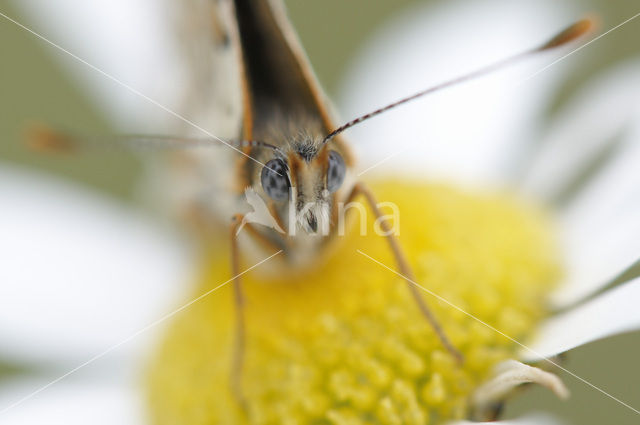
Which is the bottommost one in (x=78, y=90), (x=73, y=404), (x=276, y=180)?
(x=276, y=180)

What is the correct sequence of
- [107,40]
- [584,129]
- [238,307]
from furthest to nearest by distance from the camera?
[107,40] < [584,129] < [238,307]

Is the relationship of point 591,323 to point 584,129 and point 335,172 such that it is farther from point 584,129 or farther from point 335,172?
point 584,129

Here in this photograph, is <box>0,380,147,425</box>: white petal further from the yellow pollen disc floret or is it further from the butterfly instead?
the butterfly

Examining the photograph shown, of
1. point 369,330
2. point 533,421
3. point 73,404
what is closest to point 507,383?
point 533,421

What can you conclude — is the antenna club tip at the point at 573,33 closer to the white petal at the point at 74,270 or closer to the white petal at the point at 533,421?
the white petal at the point at 533,421

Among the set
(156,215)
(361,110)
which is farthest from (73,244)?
(361,110)

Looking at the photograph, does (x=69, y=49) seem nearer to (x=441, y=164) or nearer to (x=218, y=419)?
(x=441, y=164)
